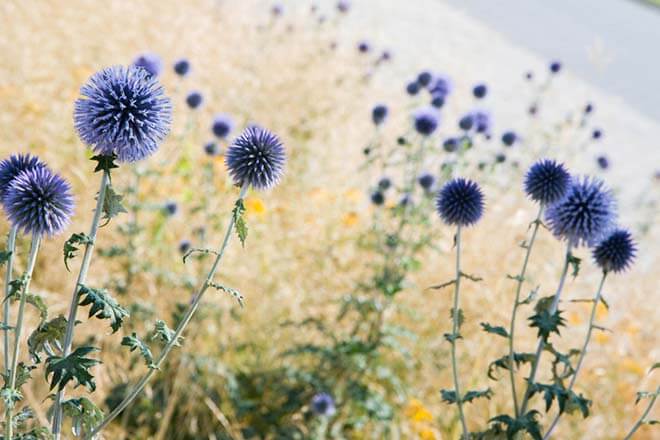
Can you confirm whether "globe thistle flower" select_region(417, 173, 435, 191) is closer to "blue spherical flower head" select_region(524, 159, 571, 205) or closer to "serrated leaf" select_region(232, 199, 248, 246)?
"blue spherical flower head" select_region(524, 159, 571, 205)

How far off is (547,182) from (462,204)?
269 millimetres

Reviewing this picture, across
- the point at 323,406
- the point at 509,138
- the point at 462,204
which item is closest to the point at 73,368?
the point at 462,204

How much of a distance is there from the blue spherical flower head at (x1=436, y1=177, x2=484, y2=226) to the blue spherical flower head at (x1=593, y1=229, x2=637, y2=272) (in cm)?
38

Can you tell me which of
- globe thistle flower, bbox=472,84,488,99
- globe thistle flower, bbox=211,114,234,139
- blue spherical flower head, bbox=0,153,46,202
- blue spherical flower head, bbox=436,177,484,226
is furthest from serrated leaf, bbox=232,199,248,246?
globe thistle flower, bbox=472,84,488,99

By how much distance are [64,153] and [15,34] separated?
1.83 m

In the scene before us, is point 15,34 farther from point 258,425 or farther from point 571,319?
point 571,319

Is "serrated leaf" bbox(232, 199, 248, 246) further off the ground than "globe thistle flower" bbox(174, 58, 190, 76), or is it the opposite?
"globe thistle flower" bbox(174, 58, 190, 76)

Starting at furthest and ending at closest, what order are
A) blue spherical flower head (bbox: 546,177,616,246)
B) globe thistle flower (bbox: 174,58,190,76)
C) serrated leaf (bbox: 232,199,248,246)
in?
globe thistle flower (bbox: 174,58,190,76), blue spherical flower head (bbox: 546,177,616,246), serrated leaf (bbox: 232,199,248,246)

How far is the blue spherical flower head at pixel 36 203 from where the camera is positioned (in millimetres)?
1745

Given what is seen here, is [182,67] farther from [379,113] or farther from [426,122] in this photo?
[426,122]

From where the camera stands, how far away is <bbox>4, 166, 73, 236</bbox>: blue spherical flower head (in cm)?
175

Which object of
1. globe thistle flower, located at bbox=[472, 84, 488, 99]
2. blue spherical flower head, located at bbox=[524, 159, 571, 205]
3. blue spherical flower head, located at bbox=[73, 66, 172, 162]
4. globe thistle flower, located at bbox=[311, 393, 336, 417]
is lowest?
blue spherical flower head, located at bbox=[73, 66, 172, 162]

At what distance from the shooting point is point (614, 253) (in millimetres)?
2449

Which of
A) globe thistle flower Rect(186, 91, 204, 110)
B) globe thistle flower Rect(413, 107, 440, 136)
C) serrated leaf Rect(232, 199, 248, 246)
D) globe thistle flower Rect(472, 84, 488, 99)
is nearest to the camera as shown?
serrated leaf Rect(232, 199, 248, 246)
